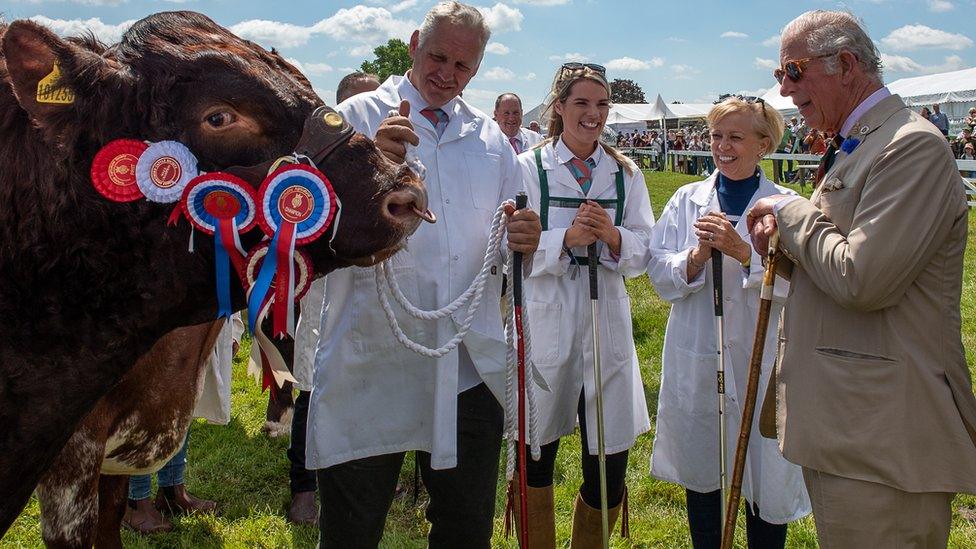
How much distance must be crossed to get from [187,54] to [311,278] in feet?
2.13

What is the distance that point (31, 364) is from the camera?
1.91m

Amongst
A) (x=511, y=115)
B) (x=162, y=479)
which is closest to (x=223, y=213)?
(x=162, y=479)

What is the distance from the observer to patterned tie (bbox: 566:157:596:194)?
4031mm

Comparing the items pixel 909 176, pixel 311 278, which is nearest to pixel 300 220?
pixel 311 278

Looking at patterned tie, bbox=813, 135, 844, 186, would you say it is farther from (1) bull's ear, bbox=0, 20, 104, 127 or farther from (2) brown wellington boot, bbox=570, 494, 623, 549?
(1) bull's ear, bbox=0, 20, 104, 127

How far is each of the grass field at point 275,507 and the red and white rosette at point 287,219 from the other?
270 cm

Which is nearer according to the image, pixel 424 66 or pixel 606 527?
pixel 424 66

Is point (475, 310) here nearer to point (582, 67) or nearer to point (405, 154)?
point (405, 154)

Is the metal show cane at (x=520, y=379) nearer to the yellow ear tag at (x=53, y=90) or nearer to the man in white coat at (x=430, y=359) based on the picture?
the man in white coat at (x=430, y=359)

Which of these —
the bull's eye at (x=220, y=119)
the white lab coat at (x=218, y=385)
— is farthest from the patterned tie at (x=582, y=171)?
the bull's eye at (x=220, y=119)

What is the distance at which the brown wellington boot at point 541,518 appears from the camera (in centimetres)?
382

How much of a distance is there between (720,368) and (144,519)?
336cm

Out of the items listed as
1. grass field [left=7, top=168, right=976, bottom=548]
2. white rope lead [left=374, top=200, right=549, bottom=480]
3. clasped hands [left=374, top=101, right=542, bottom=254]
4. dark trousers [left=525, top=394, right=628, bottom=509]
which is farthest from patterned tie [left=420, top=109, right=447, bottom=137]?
grass field [left=7, top=168, right=976, bottom=548]

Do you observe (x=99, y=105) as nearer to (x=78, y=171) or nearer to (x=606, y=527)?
(x=78, y=171)
